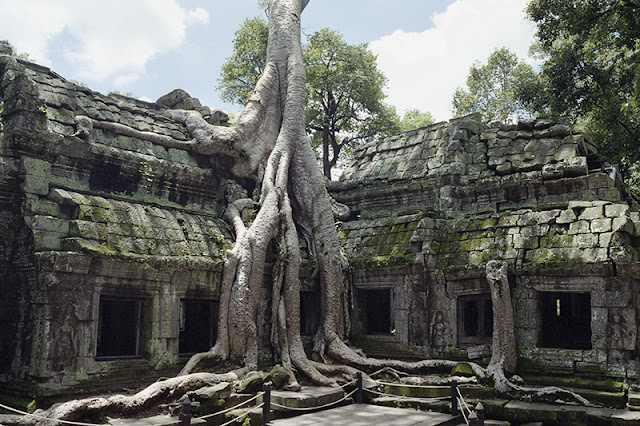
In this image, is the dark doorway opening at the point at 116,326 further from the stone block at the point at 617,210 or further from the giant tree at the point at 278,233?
the stone block at the point at 617,210

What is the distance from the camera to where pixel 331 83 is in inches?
943

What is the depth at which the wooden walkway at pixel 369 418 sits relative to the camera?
791 cm

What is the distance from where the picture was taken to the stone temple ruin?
806 cm

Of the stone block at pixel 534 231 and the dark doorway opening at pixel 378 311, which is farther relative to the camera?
the dark doorway opening at pixel 378 311

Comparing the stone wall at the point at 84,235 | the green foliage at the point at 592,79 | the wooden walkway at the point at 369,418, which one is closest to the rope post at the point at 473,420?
the wooden walkway at the point at 369,418

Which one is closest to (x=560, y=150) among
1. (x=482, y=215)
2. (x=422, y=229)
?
(x=482, y=215)

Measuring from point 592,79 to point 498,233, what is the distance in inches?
280

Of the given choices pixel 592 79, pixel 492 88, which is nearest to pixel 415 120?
pixel 492 88

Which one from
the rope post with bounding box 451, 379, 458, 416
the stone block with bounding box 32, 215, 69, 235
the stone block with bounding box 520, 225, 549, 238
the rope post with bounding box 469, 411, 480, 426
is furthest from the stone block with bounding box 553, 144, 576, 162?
the stone block with bounding box 32, 215, 69, 235

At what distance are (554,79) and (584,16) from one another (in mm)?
2711

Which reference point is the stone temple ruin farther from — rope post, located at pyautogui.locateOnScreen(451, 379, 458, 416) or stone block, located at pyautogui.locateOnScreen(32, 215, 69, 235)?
rope post, located at pyautogui.locateOnScreen(451, 379, 458, 416)

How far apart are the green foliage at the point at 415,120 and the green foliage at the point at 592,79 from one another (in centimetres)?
1138

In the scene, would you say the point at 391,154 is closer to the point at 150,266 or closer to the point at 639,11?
the point at 639,11

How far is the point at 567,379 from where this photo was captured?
28.6 ft
